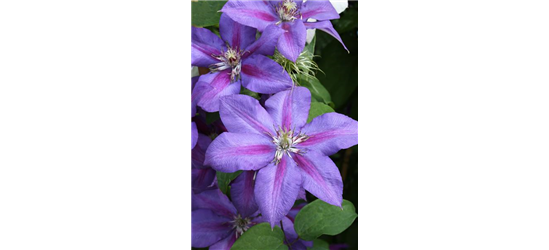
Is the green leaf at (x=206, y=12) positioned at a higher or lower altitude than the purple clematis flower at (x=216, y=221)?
higher

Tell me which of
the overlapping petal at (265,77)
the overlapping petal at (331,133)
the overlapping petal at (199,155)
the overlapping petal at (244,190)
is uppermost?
the overlapping petal at (265,77)

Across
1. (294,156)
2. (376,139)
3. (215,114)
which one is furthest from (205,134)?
(376,139)

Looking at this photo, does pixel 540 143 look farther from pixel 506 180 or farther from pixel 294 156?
pixel 294 156

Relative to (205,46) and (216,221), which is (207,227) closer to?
(216,221)

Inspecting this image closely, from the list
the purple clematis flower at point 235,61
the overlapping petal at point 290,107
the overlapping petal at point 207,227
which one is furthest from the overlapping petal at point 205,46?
the overlapping petal at point 207,227

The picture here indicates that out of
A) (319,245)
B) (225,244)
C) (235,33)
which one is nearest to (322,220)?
(319,245)

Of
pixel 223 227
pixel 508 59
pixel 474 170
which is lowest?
pixel 223 227

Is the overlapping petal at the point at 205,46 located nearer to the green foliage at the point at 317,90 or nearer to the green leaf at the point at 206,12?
the green leaf at the point at 206,12

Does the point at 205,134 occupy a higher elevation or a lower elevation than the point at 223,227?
higher
